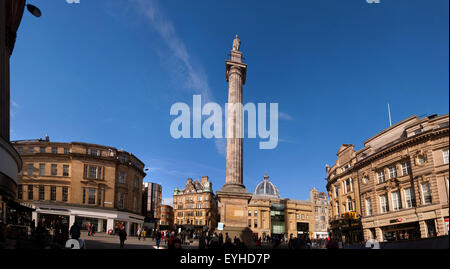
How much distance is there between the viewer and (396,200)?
7.16 meters

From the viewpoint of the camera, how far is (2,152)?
8055 millimetres

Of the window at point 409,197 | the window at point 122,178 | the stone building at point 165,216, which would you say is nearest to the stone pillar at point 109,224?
the window at point 122,178

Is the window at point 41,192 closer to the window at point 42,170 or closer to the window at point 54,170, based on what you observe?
the window at point 42,170

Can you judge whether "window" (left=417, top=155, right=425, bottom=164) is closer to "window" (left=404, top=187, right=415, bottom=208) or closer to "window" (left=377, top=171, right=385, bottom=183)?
"window" (left=404, top=187, right=415, bottom=208)

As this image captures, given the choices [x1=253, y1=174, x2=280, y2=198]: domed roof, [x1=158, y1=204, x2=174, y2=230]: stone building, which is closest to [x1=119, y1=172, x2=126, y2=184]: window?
[x1=158, y1=204, x2=174, y2=230]: stone building

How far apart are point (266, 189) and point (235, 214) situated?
84.4 meters

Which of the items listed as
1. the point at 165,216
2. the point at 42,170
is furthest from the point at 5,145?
the point at 165,216

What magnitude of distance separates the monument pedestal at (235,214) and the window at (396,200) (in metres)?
20.7

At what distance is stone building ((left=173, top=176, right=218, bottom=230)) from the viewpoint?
313 ft

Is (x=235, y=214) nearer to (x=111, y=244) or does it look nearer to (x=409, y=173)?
(x=111, y=244)

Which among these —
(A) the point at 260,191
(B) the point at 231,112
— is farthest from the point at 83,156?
(A) the point at 260,191
